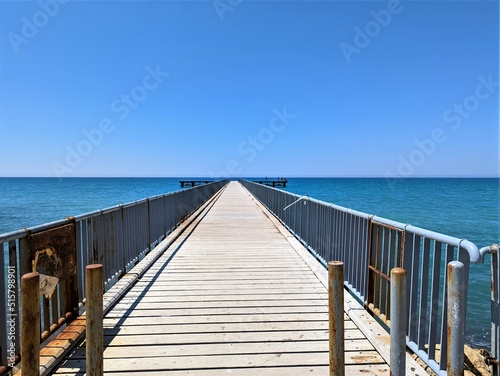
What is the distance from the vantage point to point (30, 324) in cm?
196

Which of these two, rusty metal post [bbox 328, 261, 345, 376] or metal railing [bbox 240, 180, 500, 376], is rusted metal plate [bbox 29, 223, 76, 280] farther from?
metal railing [bbox 240, 180, 500, 376]

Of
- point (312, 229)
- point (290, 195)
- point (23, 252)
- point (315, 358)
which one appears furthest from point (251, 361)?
point (290, 195)

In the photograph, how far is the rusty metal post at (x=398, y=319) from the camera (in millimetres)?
2131

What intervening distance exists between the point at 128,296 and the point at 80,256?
1071 mm

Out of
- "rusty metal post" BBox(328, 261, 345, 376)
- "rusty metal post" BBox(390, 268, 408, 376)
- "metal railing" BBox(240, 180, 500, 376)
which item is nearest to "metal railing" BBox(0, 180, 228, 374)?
"rusty metal post" BBox(328, 261, 345, 376)

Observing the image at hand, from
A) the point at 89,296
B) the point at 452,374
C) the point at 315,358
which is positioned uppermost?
the point at 89,296

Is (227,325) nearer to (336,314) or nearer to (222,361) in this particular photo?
(222,361)

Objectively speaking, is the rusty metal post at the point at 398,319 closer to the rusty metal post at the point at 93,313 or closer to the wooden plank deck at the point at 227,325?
the wooden plank deck at the point at 227,325

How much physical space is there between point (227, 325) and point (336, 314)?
1926 millimetres

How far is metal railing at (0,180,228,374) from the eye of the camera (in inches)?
114

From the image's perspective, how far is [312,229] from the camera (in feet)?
24.0

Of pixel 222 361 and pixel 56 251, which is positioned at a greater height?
pixel 56 251

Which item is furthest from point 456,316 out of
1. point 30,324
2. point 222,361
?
point 30,324

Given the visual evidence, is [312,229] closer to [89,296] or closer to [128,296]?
[128,296]
